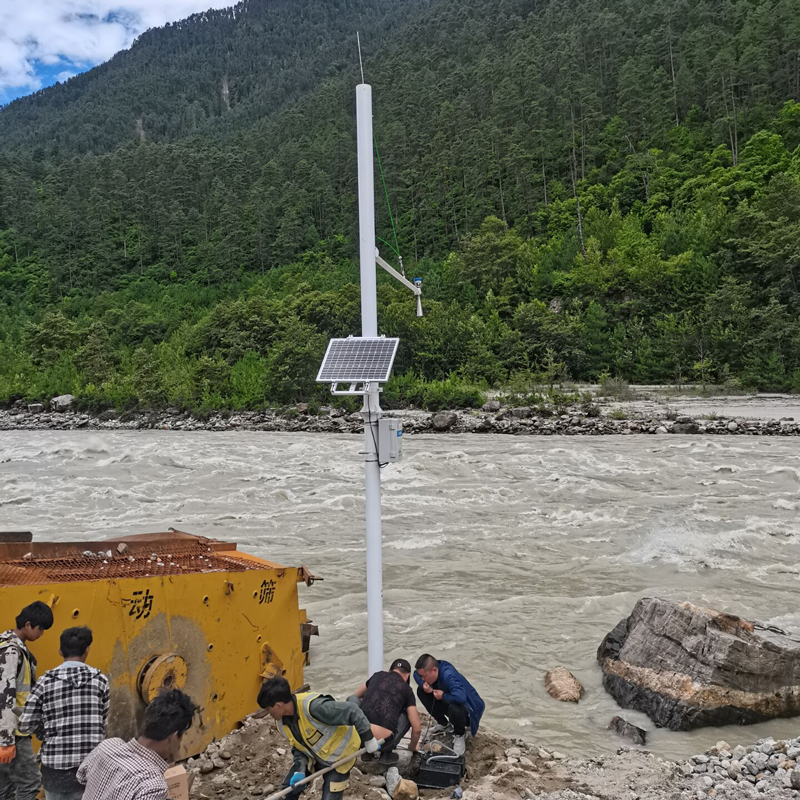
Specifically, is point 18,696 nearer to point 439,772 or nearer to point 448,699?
point 439,772

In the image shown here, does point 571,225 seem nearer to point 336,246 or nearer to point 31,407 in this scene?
point 336,246

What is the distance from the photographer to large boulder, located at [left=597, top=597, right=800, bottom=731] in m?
5.56

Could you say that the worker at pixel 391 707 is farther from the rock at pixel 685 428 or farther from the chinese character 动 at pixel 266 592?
the rock at pixel 685 428

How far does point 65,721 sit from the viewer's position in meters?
3.27

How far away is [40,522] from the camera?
1389cm

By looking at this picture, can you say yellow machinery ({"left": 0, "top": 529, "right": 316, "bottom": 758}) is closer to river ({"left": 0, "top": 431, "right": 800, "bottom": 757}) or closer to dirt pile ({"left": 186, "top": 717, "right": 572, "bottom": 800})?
dirt pile ({"left": 186, "top": 717, "right": 572, "bottom": 800})

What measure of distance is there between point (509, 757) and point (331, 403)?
3562cm

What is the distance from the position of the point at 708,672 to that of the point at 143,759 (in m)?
4.80

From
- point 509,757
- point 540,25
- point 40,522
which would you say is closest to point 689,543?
point 509,757

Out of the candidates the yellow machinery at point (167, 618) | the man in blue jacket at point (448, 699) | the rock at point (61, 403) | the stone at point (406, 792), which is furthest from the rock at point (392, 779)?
the rock at point (61, 403)

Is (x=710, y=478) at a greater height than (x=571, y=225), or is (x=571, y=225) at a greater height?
(x=571, y=225)

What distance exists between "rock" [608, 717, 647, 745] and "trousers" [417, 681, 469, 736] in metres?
1.52

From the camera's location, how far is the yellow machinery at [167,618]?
408 centimetres

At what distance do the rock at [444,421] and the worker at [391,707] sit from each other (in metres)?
24.6
